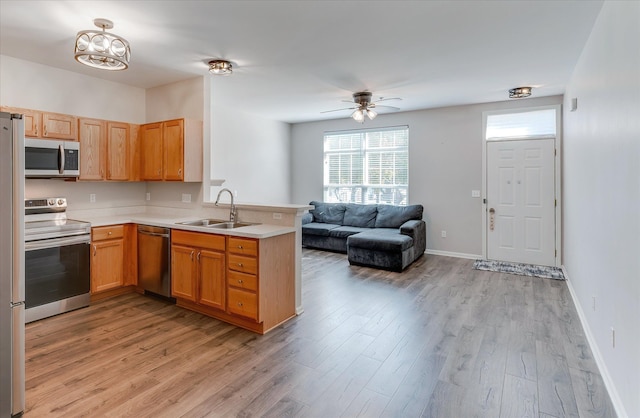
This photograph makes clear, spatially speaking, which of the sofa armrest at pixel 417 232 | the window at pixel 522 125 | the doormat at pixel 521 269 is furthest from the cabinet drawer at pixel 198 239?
the window at pixel 522 125

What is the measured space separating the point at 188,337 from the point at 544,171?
213 inches

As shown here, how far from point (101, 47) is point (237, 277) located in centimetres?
223

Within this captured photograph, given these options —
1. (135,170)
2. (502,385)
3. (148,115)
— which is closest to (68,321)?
(135,170)

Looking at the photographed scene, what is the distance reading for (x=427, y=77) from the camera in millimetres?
4344

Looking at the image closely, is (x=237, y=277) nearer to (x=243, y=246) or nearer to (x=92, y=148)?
(x=243, y=246)

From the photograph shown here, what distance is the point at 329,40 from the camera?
3.22m

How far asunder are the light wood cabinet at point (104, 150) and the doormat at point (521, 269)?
17.0 ft

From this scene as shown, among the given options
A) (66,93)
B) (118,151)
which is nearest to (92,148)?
(118,151)

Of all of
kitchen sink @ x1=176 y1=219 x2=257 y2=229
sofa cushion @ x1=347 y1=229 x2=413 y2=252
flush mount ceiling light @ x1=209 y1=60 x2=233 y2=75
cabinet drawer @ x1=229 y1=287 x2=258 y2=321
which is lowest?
cabinet drawer @ x1=229 y1=287 x2=258 y2=321

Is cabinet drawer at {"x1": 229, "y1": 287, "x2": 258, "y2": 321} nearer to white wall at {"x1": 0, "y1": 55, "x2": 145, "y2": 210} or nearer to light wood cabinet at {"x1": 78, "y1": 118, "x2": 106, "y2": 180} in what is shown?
light wood cabinet at {"x1": 78, "y1": 118, "x2": 106, "y2": 180}

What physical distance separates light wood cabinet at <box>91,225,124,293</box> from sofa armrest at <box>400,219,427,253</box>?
3.97 m

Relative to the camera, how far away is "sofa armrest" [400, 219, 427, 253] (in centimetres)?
557

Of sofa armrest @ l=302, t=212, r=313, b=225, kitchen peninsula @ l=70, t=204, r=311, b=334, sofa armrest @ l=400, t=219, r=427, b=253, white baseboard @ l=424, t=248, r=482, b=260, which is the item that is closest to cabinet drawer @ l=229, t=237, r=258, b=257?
kitchen peninsula @ l=70, t=204, r=311, b=334

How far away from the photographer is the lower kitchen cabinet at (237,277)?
3.08 meters
